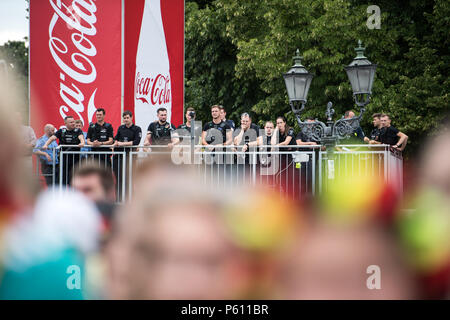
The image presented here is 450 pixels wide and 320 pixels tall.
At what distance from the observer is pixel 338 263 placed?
1.54 m

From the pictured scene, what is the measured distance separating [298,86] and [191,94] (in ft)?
50.1

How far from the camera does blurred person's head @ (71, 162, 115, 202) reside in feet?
5.87

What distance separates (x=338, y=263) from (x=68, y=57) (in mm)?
11478

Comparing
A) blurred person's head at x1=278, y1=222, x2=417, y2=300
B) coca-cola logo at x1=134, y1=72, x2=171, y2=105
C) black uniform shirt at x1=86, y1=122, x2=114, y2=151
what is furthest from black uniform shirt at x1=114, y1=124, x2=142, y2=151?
blurred person's head at x1=278, y1=222, x2=417, y2=300

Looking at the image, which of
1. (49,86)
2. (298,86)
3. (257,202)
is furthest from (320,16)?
(257,202)

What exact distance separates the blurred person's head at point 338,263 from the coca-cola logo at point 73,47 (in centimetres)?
1120

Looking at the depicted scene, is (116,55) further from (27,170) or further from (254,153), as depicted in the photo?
(27,170)

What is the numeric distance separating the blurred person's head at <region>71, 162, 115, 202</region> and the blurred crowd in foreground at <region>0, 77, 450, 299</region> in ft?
0.61

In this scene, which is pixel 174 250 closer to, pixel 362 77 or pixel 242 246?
pixel 242 246

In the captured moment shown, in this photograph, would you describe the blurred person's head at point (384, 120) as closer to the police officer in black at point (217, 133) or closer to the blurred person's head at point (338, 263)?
the police officer in black at point (217, 133)

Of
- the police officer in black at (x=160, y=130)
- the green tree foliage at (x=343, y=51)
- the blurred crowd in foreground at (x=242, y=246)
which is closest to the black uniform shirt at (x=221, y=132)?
the police officer in black at (x=160, y=130)

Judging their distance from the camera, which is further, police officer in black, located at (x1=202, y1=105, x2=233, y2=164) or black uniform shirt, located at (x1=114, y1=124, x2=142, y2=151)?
black uniform shirt, located at (x1=114, y1=124, x2=142, y2=151)

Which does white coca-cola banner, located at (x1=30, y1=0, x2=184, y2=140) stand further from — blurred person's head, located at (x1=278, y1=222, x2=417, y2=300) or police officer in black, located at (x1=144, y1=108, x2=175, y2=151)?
blurred person's head, located at (x1=278, y1=222, x2=417, y2=300)
